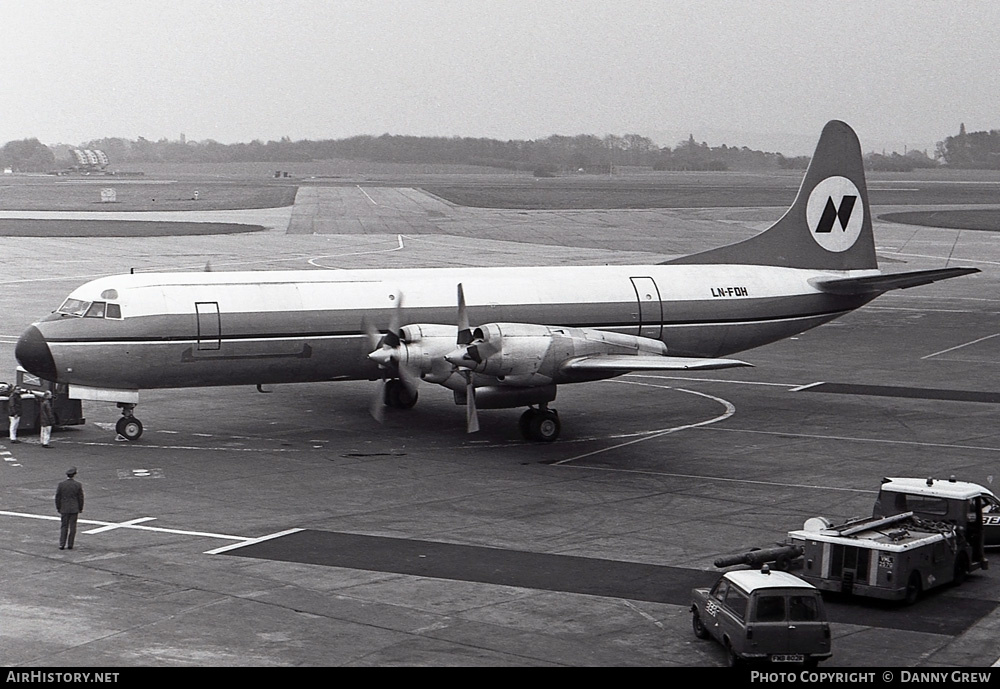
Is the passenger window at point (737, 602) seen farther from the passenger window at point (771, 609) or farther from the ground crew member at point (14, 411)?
the ground crew member at point (14, 411)

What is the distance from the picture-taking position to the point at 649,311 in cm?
3531

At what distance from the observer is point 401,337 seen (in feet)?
104

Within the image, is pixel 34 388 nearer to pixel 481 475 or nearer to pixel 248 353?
pixel 248 353

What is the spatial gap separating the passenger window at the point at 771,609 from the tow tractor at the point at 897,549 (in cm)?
335

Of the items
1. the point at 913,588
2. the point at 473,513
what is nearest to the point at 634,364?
the point at 473,513

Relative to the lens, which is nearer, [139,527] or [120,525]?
[139,527]

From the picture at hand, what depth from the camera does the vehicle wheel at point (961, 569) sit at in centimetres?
2010

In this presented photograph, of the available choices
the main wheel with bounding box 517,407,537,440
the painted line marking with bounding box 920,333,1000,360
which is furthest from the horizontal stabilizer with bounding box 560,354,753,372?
the painted line marking with bounding box 920,333,1000,360

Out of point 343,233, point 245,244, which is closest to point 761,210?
point 343,233

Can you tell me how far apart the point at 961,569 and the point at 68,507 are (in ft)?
51.8

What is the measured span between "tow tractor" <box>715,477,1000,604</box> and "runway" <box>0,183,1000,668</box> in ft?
1.32

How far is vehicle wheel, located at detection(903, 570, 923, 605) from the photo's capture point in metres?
18.9

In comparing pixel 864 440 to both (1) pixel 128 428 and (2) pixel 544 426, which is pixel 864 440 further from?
(1) pixel 128 428

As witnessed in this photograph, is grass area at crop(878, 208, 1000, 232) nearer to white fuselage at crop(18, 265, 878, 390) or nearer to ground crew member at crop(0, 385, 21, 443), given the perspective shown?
white fuselage at crop(18, 265, 878, 390)
